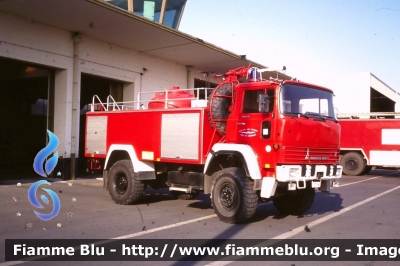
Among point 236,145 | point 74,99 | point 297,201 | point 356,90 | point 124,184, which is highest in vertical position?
point 356,90

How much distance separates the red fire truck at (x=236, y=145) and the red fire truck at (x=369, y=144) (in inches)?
516

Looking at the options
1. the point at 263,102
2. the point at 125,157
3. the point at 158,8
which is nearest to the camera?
the point at 263,102

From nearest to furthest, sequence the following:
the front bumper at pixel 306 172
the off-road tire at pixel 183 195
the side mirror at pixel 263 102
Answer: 1. the front bumper at pixel 306 172
2. the side mirror at pixel 263 102
3. the off-road tire at pixel 183 195

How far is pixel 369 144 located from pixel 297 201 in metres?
13.4

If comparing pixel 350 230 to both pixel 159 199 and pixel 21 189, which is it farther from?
pixel 21 189

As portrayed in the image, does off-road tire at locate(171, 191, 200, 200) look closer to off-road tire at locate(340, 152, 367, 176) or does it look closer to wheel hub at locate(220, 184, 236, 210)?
wheel hub at locate(220, 184, 236, 210)

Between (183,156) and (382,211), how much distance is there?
510 cm

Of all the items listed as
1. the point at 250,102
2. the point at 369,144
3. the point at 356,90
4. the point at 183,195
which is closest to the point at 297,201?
the point at 250,102

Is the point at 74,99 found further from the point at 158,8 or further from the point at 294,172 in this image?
the point at 158,8

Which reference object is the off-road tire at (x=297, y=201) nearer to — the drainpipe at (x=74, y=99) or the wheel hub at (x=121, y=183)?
the wheel hub at (x=121, y=183)

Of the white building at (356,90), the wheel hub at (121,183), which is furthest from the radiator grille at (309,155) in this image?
the white building at (356,90)

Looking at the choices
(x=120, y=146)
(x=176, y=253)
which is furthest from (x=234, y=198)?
(x=120, y=146)

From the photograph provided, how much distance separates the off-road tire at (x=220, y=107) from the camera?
364 inches

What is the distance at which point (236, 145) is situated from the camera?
8539 mm
